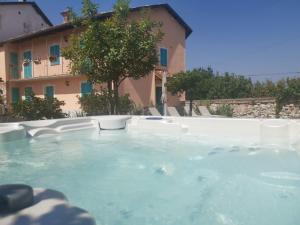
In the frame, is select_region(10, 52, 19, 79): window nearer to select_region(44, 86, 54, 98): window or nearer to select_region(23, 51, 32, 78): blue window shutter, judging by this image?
select_region(23, 51, 32, 78): blue window shutter

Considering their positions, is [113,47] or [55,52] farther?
[55,52]

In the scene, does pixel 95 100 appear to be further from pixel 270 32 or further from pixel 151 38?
pixel 270 32

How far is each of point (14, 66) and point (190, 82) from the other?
13.5 metres

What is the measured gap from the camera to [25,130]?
8.84 m

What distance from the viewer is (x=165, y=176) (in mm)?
5598

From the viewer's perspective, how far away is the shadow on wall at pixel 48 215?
2.51 meters

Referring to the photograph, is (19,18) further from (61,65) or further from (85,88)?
(85,88)

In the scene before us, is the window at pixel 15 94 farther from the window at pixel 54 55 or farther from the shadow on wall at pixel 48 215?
the shadow on wall at pixel 48 215

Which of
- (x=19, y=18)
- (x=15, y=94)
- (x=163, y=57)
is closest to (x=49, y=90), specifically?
(x=15, y=94)

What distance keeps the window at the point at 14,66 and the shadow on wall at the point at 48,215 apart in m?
22.2

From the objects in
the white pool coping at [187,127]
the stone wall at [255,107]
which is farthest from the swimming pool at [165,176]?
the stone wall at [255,107]

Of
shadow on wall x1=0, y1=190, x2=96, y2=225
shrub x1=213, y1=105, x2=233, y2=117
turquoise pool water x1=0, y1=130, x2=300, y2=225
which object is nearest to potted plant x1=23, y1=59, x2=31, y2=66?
shrub x1=213, y1=105, x2=233, y2=117

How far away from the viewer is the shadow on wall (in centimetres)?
251

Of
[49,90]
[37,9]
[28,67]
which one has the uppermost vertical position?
[37,9]
